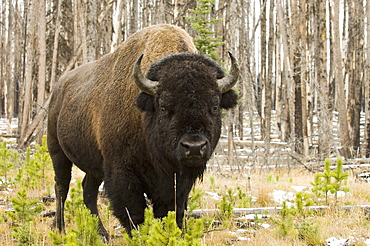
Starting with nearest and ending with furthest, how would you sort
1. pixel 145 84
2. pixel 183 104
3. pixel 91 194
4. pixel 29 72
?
pixel 183 104 < pixel 145 84 < pixel 91 194 < pixel 29 72

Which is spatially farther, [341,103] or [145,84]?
[341,103]

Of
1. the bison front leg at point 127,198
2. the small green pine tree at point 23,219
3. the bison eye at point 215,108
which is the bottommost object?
the small green pine tree at point 23,219

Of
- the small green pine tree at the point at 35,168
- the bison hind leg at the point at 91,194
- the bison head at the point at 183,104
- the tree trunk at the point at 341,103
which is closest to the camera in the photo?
the bison head at the point at 183,104

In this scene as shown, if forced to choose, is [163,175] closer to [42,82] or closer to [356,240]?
[356,240]

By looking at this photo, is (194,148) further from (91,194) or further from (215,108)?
(91,194)

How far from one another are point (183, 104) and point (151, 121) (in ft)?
1.68

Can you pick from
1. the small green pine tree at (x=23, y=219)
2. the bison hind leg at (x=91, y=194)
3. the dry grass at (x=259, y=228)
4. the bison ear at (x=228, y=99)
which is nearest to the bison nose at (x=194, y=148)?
the bison ear at (x=228, y=99)

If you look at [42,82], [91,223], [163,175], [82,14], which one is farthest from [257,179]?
[82,14]

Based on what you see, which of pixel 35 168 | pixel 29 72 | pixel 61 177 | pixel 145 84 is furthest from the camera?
pixel 29 72

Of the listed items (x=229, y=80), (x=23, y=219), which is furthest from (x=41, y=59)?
(x=229, y=80)

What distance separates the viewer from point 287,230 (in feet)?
13.0

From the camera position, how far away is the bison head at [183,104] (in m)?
3.23

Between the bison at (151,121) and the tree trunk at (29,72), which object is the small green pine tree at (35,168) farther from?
the tree trunk at (29,72)

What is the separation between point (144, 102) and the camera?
3.68 m
